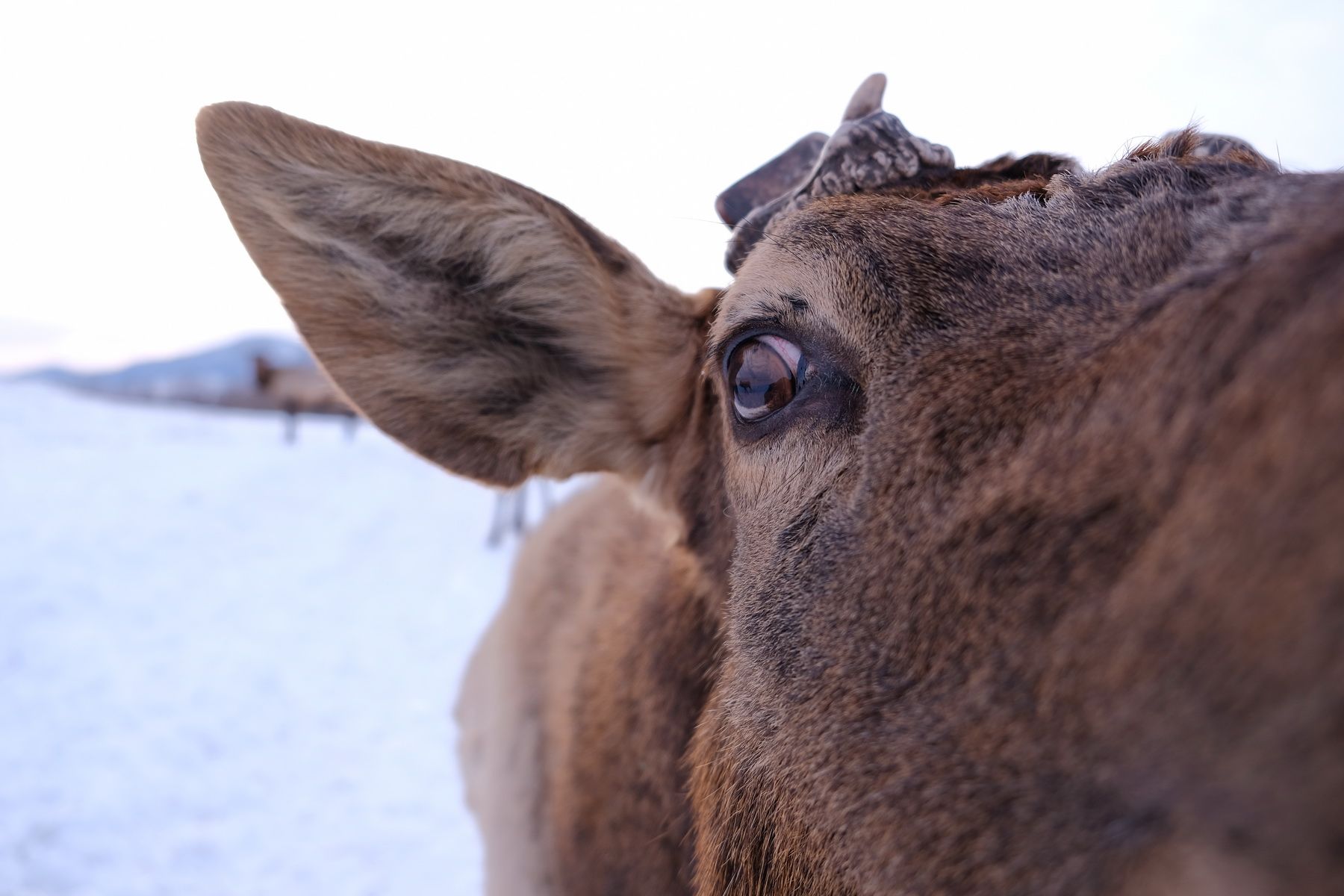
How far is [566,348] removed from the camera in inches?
133

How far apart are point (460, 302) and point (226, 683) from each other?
30.7 feet

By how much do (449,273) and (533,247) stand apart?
40cm

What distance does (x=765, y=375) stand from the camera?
2.36 metres

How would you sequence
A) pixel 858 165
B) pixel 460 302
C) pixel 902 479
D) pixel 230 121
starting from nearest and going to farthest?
pixel 902 479 < pixel 230 121 < pixel 858 165 < pixel 460 302

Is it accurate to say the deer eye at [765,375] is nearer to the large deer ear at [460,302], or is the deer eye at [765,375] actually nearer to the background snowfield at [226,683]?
the large deer ear at [460,302]

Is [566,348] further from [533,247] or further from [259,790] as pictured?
[259,790]

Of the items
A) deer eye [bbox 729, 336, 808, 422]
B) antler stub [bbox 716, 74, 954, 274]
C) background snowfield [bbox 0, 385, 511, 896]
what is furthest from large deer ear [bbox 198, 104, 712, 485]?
background snowfield [bbox 0, 385, 511, 896]

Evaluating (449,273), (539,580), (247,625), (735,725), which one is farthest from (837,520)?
(247,625)

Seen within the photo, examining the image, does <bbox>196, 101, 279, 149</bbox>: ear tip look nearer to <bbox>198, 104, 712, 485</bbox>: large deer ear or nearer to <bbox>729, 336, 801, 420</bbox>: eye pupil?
<bbox>198, 104, 712, 485</bbox>: large deer ear

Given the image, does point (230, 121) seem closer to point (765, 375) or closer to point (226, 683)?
point (765, 375)

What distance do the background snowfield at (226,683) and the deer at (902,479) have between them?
8.46ft

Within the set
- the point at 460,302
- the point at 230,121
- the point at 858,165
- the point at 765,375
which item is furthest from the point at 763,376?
the point at 230,121

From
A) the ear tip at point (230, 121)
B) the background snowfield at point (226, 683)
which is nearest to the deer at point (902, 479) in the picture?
the ear tip at point (230, 121)

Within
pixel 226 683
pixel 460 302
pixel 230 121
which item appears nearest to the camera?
pixel 230 121
